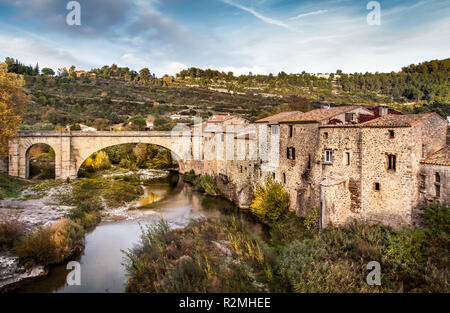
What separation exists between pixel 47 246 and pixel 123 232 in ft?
14.2

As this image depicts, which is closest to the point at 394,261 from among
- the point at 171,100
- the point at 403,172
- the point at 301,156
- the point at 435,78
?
the point at 403,172

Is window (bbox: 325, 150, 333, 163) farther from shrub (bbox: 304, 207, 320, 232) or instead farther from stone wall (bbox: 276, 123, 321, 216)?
shrub (bbox: 304, 207, 320, 232)

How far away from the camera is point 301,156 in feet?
53.4

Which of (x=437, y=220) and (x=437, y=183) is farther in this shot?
(x=437, y=183)

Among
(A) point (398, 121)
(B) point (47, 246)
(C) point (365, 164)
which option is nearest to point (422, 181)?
(C) point (365, 164)

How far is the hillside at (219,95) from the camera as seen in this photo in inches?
1697

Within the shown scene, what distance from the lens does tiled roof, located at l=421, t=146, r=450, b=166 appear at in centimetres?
1113

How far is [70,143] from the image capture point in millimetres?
A: 28172

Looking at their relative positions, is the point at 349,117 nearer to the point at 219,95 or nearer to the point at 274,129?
the point at 274,129

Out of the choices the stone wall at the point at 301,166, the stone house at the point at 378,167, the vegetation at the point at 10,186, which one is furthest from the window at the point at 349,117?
the vegetation at the point at 10,186

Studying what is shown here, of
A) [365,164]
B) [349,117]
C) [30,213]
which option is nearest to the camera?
[365,164]

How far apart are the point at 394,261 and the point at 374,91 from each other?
50.8 m

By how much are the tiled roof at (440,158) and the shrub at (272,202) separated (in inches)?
289

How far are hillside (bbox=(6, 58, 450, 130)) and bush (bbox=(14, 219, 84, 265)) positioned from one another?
2813 cm
